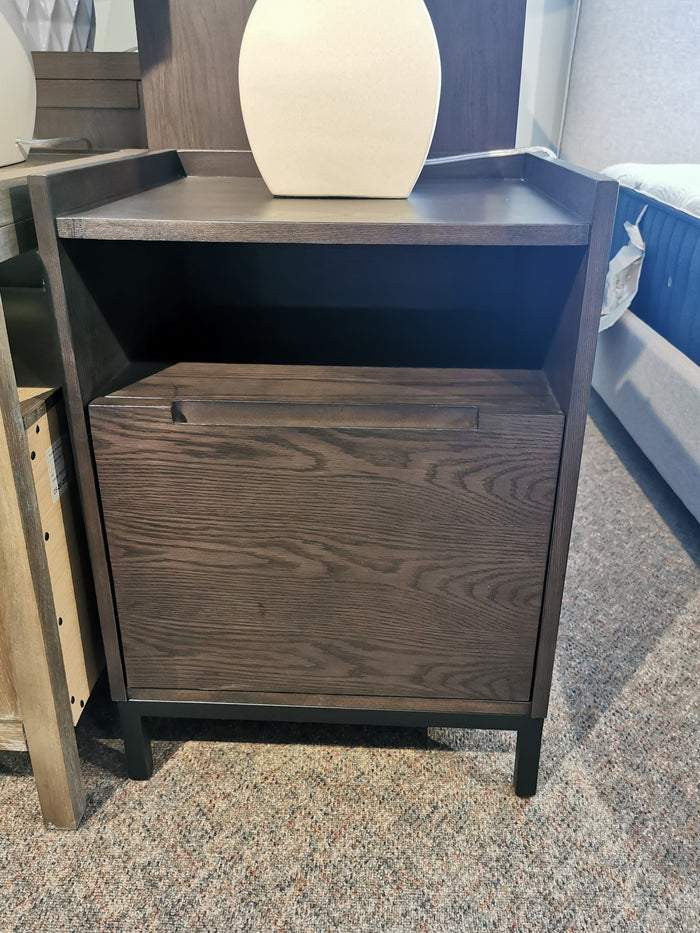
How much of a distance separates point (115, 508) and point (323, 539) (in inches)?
7.3

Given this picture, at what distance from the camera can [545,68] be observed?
195cm

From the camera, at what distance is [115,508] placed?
660mm

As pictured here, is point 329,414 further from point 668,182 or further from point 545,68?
point 545,68

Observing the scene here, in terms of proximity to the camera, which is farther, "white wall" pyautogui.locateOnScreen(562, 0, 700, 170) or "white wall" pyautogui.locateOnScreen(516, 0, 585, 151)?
"white wall" pyautogui.locateOnScreen(516, 0, 585, 151)

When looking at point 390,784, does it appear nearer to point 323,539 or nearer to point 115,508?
point 323,539

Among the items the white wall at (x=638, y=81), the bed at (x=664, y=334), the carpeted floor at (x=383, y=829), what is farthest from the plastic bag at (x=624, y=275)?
the carpeted floor at (x=383, y=829)

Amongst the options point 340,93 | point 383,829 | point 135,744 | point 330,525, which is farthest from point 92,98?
point 383,829

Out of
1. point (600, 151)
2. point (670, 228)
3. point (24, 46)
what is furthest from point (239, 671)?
point (600, 151)

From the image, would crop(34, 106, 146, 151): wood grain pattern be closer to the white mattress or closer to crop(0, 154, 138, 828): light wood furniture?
crop(0, 154, 138, 828): light wood furniture

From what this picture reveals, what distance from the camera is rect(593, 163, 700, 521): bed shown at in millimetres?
1216

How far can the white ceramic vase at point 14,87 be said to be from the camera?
0.79 m

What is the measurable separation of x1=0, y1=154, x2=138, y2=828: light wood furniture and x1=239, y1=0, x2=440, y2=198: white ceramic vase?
0.23 m

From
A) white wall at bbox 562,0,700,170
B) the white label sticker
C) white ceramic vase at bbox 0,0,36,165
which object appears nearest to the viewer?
the white label sticker

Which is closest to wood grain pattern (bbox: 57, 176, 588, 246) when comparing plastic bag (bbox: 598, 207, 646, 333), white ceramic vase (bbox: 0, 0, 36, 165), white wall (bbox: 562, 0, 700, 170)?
white ceramic vase (bbox: 0, 0, 36, 165)
